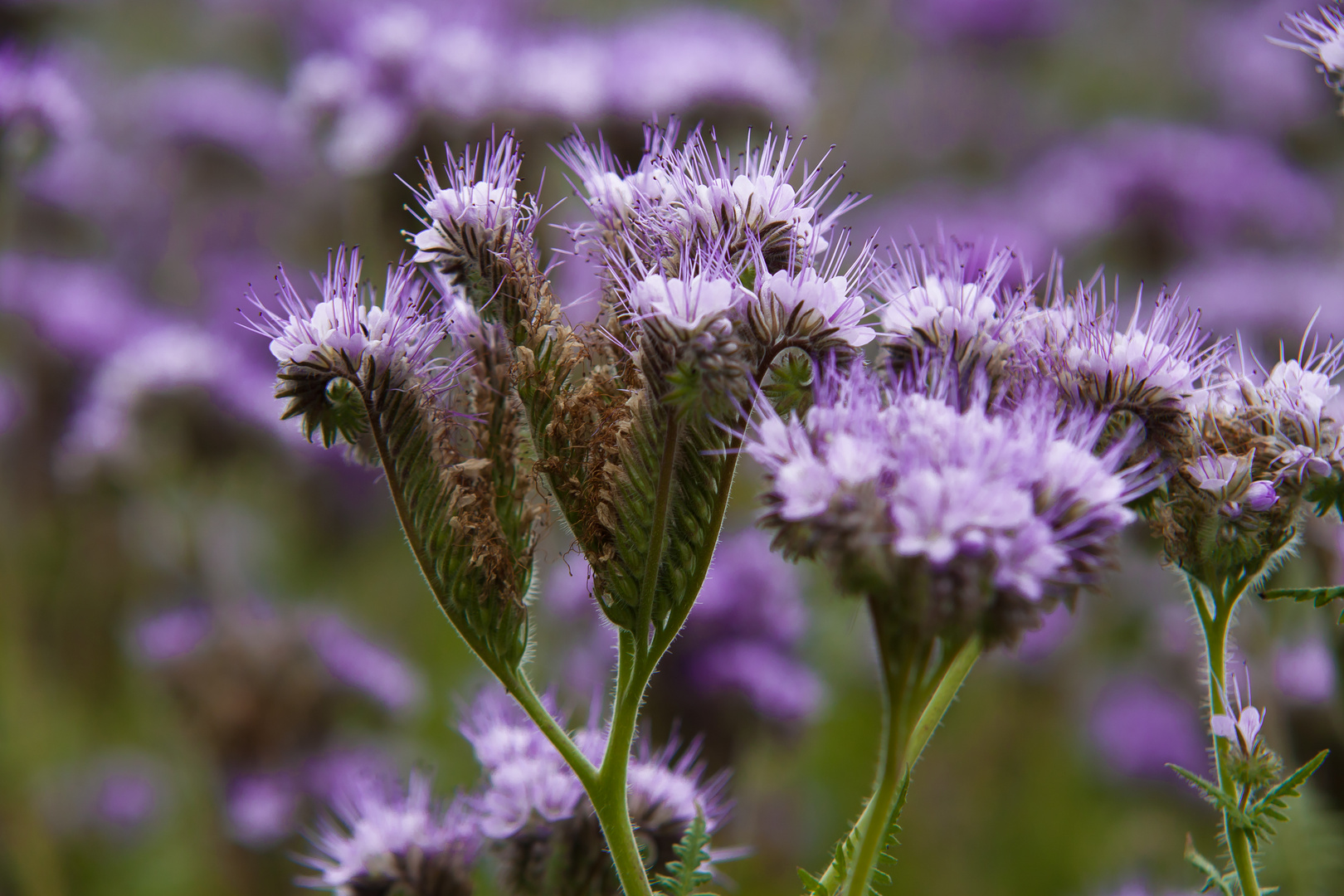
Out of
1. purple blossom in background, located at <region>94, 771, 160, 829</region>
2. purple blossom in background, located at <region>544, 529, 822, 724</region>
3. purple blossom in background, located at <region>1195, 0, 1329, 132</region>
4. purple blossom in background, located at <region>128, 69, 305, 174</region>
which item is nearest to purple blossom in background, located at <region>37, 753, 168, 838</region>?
purple blossom in background, located at <region>94, 771, 160, 829</region>

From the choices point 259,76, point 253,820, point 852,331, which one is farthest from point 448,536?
point 259,76

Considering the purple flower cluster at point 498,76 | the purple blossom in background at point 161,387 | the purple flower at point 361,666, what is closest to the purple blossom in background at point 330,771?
the purple flower at point 361,666

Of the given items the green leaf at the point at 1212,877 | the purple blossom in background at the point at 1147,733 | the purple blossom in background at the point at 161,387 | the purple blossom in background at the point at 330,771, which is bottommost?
the green leaf at the point at 1212,877

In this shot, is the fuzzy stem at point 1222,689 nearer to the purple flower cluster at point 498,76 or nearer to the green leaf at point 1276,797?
the green leaf at point 1276,797

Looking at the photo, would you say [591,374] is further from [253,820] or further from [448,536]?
[253,820]

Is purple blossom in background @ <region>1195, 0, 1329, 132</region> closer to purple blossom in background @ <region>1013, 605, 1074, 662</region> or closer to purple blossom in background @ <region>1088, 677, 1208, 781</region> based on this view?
purple blossom in background @ <region>1013, 605, 1074, 662</region>
